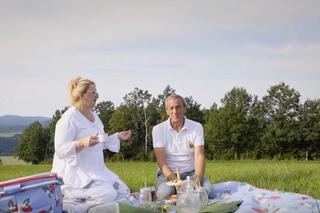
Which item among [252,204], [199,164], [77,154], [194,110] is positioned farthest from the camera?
[194,110]

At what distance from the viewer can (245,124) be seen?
5666 cm

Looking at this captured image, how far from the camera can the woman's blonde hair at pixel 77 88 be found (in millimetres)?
6258

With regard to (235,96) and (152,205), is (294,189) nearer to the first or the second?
(152,205)

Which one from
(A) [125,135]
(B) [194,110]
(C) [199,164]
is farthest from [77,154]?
(B) [194,110]

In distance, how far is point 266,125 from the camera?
188 feet

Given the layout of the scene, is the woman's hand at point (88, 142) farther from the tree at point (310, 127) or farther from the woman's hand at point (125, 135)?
the tree at point (310, 127)

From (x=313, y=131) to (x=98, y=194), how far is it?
50.3 m

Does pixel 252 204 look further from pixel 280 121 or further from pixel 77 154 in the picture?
pixel 280 121

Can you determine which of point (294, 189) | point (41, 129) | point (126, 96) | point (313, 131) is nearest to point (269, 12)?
point (294, 189)

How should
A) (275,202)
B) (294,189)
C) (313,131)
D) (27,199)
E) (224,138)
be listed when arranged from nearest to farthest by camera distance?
1. (27,199)
2. (275,202)
3. (294,189)
4. (313,131)
5. (224,138)

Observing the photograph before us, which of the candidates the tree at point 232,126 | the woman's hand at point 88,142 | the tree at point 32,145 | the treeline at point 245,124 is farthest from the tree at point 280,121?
the woman's hand at point 88,142

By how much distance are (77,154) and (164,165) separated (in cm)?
120

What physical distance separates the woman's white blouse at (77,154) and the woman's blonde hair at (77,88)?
5.8 inches

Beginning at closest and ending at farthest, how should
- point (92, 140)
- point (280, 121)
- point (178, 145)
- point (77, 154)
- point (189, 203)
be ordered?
point (189, 203), point (92, 140), point (77, 154), point (178, 145), point (280, 121)
